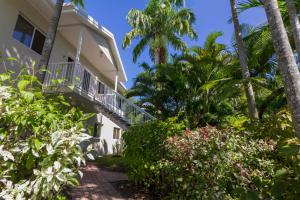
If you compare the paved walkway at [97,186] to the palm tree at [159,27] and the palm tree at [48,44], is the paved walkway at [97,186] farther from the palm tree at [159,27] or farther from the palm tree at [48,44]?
the palm tree at [159,27]

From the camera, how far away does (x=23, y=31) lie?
9891mm

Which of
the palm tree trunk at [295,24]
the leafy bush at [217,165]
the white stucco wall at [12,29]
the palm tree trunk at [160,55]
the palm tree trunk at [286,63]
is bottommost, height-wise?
the leafy bush at [217,165]

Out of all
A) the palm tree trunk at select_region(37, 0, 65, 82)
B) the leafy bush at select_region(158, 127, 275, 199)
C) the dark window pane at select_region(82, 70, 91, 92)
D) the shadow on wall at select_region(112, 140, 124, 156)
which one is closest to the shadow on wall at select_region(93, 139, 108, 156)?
the shadow on wall at select_region(112, 140, 124, 156)

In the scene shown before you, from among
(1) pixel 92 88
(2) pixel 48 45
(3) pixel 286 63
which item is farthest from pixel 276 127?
(1) pixel 92 88

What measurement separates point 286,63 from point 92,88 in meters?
8.94

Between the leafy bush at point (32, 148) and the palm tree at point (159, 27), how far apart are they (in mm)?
13682

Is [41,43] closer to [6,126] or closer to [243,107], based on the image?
[6,126]

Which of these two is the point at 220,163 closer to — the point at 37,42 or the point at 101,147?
the point at 37,42

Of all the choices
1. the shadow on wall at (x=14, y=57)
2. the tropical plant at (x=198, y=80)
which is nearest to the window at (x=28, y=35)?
the shadow on wall at (x=14, y=57)

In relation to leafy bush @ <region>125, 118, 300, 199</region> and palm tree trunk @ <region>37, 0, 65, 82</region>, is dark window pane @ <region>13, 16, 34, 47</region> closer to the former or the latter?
palm tree trunk @ <region>37, 0, 65, 82</region>

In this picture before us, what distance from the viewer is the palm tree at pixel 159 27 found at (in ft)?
52.9

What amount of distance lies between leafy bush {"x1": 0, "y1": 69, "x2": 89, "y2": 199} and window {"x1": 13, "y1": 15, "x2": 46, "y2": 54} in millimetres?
7867

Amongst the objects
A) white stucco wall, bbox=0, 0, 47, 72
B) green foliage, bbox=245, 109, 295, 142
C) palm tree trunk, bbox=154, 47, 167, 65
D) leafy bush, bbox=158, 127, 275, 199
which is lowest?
leafy bush, bbox=158, 127, 275, 199

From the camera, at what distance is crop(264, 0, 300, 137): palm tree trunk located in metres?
3.82
